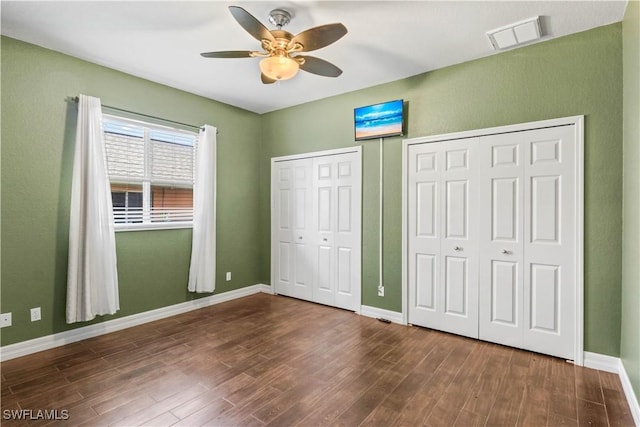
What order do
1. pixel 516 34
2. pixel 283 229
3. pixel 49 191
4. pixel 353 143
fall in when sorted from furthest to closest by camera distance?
1. pixel 283 229
2. pixel 353 143
3. pixel 49 191
4. pixel 516 34

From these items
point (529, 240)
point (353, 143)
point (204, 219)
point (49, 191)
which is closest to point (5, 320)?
point (49, 191)

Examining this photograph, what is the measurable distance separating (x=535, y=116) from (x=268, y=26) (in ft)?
8.22

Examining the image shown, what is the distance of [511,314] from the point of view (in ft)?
9.91

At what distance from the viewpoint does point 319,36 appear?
2.21 meters

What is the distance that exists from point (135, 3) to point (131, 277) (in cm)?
271

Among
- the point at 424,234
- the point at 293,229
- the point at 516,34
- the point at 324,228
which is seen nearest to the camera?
the point at 516,34

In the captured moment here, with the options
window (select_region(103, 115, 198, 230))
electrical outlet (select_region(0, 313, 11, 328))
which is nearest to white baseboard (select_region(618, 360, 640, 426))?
window (select_region(103, 115, 198, 230))

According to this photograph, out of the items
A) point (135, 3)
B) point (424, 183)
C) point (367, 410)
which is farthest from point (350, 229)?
point (135, 3)

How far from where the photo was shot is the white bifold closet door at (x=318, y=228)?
4098mm

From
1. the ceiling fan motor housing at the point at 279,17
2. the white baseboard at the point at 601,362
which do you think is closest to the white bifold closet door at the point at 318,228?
the ceiling fan motor housing at the point at 279,17

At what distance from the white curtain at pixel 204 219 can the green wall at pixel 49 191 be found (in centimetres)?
24

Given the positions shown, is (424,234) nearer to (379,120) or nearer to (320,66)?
(379,120)

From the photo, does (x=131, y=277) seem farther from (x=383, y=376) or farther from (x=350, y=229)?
(x=383, y=376)

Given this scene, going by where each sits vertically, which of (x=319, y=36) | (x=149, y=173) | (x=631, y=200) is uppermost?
(x=319, y=36)
